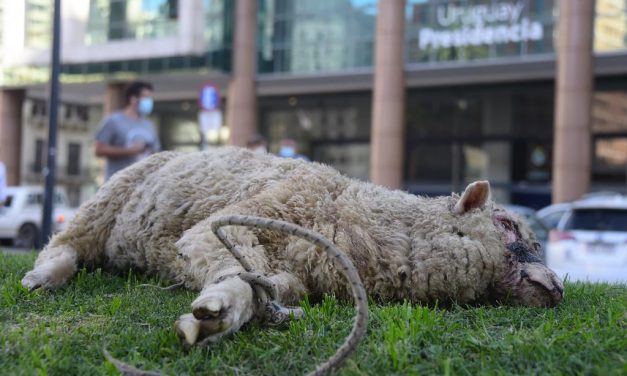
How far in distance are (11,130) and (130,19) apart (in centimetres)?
1063

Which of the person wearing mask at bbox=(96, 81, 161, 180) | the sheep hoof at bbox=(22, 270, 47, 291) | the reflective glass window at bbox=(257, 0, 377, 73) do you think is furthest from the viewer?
the reflective glass window at bbox=(257, 0, 377, 73)

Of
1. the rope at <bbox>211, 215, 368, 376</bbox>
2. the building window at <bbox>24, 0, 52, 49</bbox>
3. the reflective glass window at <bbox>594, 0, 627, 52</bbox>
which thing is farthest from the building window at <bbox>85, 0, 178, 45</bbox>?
the rope at <bbox>211, 215, 368, 376</bbox>

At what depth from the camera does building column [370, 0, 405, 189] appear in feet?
89.7

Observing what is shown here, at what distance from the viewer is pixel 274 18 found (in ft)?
102

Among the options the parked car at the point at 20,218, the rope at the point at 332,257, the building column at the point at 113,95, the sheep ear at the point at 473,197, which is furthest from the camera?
the building column at the point at 113,95

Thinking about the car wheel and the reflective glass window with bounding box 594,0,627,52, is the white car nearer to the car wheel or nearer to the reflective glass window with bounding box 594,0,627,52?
the car wheel

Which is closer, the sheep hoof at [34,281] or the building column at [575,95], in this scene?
the sheep hoof at [34,281]

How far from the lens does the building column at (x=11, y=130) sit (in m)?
36.5

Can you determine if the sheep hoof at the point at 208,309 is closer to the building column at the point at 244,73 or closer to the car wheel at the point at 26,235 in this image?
the car wheel at the point at 26,235

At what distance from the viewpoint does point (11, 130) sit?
37156 mm

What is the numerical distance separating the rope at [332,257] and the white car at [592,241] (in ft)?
25.9

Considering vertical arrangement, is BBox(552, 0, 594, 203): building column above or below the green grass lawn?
above

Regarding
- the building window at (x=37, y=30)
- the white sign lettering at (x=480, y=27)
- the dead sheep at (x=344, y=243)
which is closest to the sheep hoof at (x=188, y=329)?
the dead sheep at (x=344, y=243)

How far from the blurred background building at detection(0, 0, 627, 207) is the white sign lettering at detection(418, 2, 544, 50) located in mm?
45
